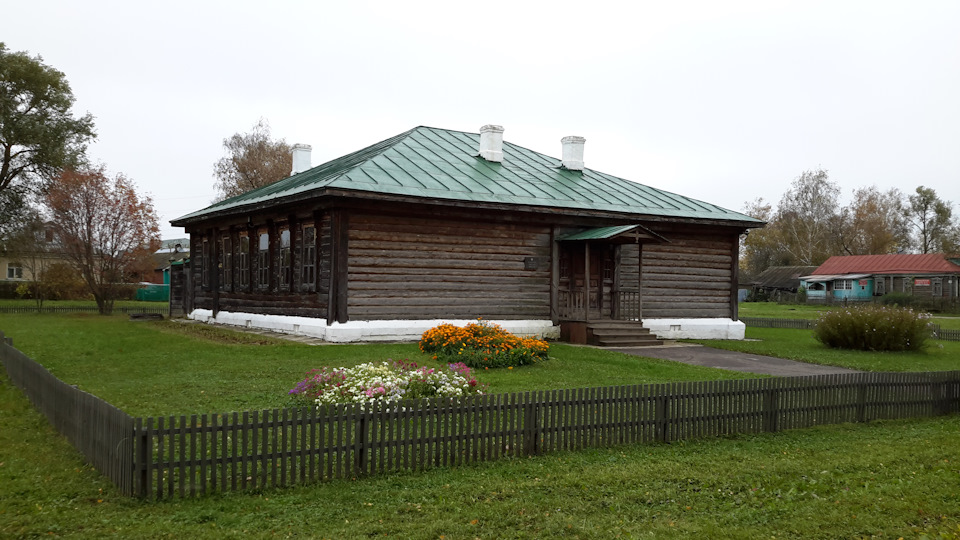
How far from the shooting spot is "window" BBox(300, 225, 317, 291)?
802 inches

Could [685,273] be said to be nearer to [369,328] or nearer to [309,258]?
[369,328]

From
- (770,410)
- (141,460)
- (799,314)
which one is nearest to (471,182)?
(770,410)

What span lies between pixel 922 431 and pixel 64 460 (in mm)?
11238

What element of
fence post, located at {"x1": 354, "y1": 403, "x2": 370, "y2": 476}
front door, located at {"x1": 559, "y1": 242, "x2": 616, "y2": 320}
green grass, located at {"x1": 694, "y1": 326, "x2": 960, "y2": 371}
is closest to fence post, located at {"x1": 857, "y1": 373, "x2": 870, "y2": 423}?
green grass, located at {"x1": 694, "y1": 326, "x2": 960, "y2": 371}

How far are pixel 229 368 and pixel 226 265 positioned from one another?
41.1ft

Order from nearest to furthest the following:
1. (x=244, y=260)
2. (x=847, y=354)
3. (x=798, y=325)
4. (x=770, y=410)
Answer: (x=770, y=410) < (x=847, y=354) < (x=244, y=260) < (x=798, y=325)

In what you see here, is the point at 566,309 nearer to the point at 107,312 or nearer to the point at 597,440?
the point at 597,440

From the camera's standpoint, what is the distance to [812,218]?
80938 mm

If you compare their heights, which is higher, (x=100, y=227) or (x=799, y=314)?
(x=100, y=227)

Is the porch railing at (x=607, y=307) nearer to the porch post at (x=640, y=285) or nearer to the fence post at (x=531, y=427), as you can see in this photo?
the porch post at (x=640, y=285)

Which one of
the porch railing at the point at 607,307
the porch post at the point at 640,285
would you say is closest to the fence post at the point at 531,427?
the porch railing at the point at 607,307

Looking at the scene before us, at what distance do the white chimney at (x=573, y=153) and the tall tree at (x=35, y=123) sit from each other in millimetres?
31779

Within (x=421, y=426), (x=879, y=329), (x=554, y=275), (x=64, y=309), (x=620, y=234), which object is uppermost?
(x=620, y=234)

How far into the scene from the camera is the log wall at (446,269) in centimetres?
1944
